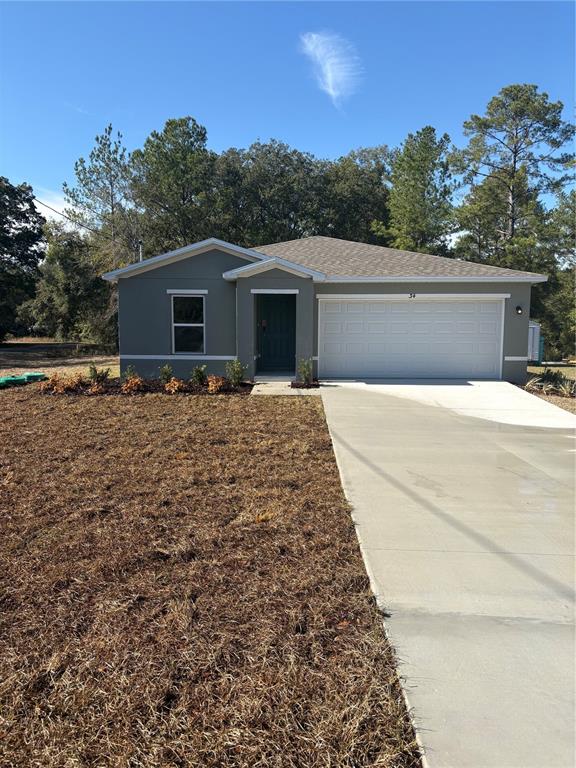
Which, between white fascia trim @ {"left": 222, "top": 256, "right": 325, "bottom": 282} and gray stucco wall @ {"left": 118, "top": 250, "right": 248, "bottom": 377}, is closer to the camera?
white fascia trim @ {"left": 222, "top": 256, "right": 325, "bottom": 282}

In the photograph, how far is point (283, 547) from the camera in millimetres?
4117

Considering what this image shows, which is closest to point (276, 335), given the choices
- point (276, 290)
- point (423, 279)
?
point (276, 290)

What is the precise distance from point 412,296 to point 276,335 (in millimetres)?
4166

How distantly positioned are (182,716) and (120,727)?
0.27 m

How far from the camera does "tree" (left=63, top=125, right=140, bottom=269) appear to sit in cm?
2922

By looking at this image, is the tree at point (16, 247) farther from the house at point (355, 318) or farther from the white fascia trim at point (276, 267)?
the white fascia trim at point (276, 267)

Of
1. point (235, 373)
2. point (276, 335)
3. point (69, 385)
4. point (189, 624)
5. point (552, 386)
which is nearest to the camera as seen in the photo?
point (189, 624)

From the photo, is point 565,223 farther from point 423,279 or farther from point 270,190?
point 423,279

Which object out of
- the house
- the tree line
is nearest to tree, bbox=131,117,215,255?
the tree line

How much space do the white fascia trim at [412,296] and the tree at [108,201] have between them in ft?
61.6

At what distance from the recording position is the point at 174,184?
29.0 metres

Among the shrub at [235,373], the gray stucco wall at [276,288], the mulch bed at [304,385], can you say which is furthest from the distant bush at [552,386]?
the shrub at [235,373]

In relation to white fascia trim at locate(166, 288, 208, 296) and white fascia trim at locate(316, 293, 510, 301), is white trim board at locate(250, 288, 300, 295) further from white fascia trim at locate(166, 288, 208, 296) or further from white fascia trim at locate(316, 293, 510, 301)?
white fascia trim at locate(166, 288, 208, 296)

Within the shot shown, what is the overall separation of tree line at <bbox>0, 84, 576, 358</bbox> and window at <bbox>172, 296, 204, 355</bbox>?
16625 millimetres
